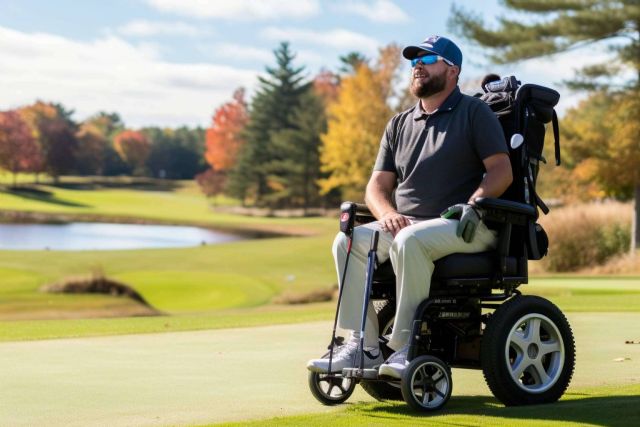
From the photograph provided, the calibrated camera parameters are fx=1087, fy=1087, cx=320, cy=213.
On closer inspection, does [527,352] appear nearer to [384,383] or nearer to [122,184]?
[384,383]

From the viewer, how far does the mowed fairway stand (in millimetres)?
4824

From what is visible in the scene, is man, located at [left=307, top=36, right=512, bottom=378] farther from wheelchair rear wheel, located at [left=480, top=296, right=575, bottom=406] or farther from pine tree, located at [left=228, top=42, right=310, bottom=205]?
pine tree, located at [left=228, top=42, right=310, bottom=205]

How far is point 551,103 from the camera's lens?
223 inches

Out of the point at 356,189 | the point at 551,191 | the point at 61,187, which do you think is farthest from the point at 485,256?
the point at 61,187

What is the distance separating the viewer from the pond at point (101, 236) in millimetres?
52031

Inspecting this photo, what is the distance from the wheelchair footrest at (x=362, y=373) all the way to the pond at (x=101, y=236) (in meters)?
45.4

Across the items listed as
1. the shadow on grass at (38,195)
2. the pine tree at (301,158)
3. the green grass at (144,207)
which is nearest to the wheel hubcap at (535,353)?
the green grass at (144,207)

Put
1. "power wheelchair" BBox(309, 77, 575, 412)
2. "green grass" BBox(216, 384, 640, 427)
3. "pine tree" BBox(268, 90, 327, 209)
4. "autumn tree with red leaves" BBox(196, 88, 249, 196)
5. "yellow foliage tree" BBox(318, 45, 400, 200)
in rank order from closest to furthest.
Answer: "green grass" BBox(216, 384, 640, 427), "power wheelchair" BBox(309, 77, 575, 412), "yellow foliage tree" BBox(318, 45, 400, 200), "pine tree" BBox(268, 90, 327, 209), "autumn tree with red leaves" BBox(196, 88, 249, 196)

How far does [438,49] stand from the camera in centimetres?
546

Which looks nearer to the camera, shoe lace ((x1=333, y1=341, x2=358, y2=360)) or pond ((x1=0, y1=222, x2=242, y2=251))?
shoe lace ((x1=333, y1=341, x2=358, y2=360))

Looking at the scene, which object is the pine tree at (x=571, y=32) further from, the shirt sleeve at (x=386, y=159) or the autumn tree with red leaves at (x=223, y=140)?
the autumn tree with red leaves at (x=223, y=140)

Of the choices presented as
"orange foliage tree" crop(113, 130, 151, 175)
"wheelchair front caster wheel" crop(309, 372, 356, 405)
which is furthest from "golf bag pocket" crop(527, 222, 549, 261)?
"orange foliage tree" crop(113, 130, 151, 175)

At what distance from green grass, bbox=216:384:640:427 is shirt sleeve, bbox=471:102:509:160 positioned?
48.7 inches

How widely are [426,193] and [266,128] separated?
76883mm
